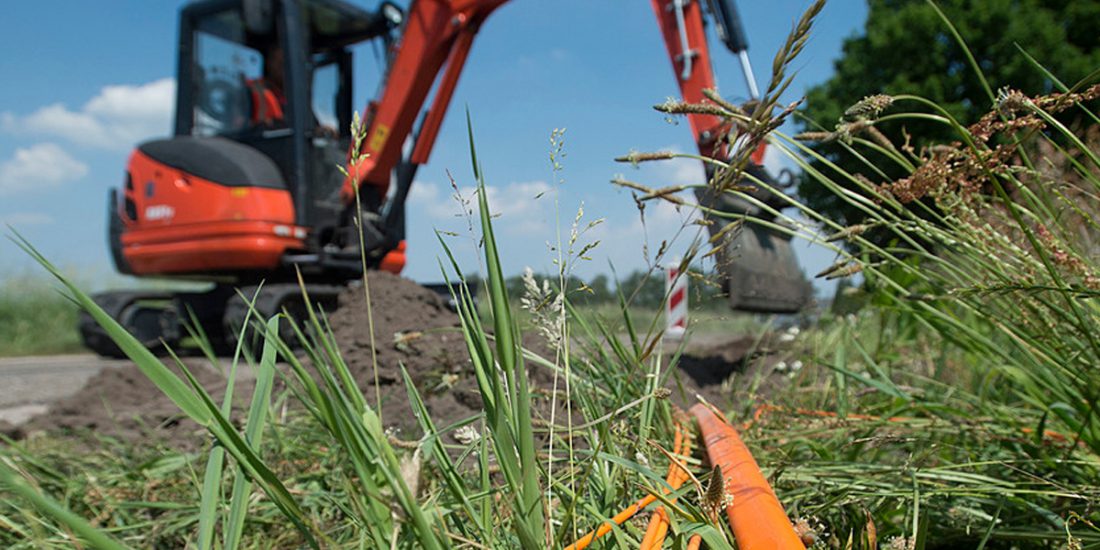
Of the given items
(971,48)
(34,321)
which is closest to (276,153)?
(34,321)

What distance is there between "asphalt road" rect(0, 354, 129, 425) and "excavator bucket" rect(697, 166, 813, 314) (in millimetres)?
3267

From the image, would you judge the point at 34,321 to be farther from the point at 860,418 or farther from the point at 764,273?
the point at 860,418

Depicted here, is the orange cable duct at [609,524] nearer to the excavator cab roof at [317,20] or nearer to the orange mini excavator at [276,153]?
the orange mini excavator at [276,153]

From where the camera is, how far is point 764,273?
14.6 feet

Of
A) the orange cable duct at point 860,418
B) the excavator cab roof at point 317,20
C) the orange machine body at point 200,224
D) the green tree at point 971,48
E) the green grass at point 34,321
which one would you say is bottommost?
the green grass at point 34,321

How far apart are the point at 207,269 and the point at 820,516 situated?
682cm

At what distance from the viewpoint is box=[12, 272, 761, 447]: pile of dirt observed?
2084mm

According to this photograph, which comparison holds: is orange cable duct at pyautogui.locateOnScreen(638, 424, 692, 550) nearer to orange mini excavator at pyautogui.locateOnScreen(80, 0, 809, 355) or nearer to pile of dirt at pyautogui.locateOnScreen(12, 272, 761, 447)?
pile of dirt at pyautogui.locateOnScreen(12, 272, 761, 447)

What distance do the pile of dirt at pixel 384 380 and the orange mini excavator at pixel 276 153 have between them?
7.06 ft

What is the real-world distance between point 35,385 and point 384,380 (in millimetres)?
4944

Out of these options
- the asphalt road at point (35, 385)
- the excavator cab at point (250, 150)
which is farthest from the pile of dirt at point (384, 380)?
the excavator cab at point (250, 150)

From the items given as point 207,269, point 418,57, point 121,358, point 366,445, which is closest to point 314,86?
point 418,57

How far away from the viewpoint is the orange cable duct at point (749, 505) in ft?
2.73

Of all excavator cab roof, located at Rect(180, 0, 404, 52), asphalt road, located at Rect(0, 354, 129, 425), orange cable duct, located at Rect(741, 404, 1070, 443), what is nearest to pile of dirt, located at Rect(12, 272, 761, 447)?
orange cable duct, located at Rect(741, 404, 1070, 443)
